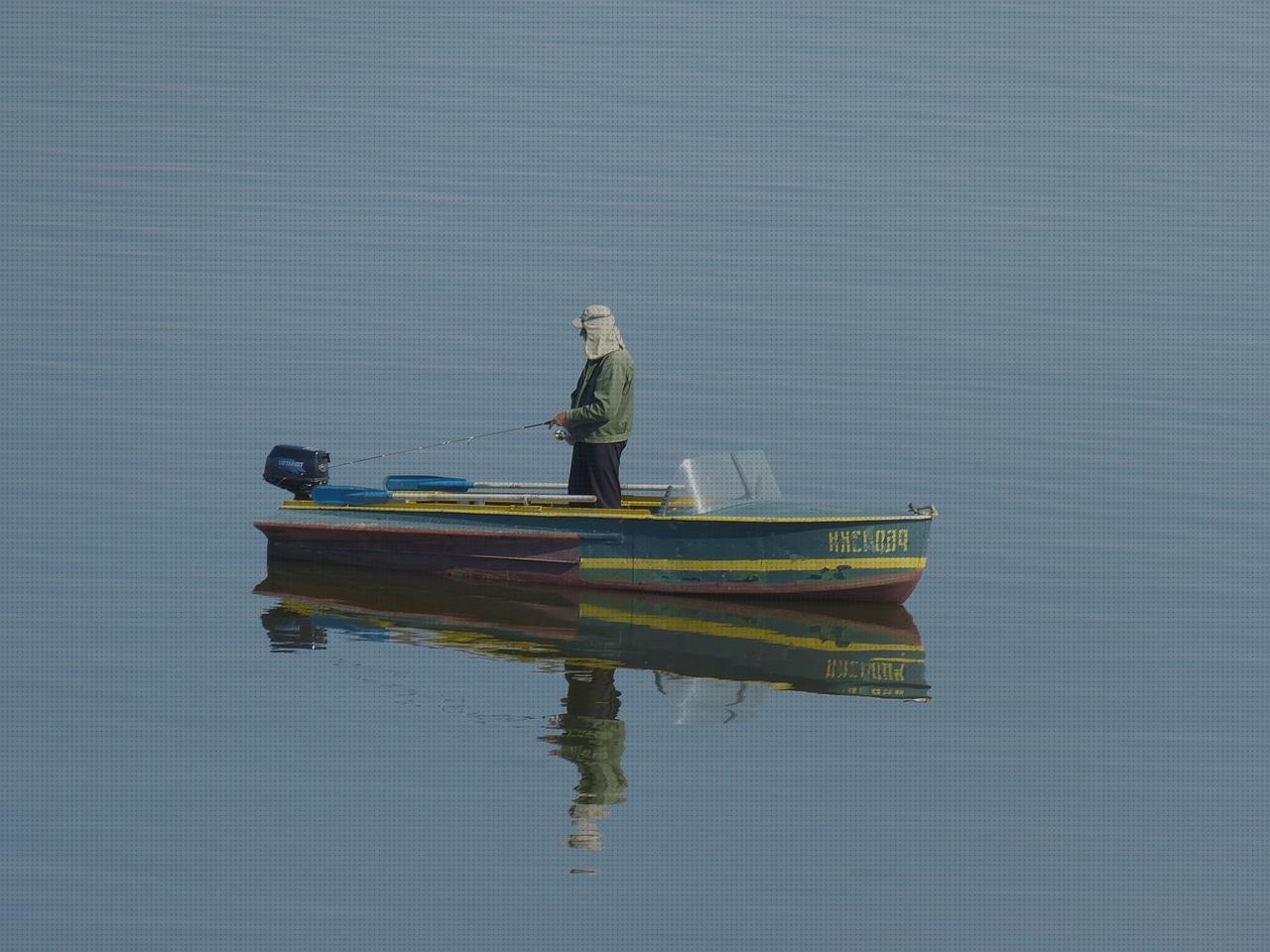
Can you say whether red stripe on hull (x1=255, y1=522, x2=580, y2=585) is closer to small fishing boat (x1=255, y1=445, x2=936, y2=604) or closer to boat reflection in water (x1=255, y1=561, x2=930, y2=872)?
small fishing boat (x1=255, y1=445, x2=936, y2=604)

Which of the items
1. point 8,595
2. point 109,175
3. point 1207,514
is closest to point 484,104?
point 109,175

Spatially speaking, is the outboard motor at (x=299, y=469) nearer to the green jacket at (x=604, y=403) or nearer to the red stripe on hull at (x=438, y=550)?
the red stripe on hull at (x=438, y=550)

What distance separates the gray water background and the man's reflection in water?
0.12 metres

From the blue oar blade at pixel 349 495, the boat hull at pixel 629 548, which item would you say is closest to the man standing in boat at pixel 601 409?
the boat hull at pixel 629 548

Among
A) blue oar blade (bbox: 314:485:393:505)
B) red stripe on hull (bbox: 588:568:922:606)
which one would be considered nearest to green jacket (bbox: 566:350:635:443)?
red stripe on hull (bbox: 588:568:922:606)

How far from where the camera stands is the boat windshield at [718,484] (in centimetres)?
1978

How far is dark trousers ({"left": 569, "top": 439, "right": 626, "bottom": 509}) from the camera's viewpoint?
20.3 meters

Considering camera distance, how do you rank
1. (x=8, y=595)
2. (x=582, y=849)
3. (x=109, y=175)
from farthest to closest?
(x=109, y=175) < (x=8, y=595) < (x=582, y=849)

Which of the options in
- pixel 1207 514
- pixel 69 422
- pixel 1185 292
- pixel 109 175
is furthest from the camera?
pixel 109 175

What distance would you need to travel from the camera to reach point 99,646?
58.5 ft

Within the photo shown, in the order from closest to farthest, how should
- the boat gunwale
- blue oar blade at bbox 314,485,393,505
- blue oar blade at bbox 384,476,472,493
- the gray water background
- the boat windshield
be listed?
the gray water background, the boat gunwale, the boat windshield, blue oar blade at bbox 314,485,393,505, blue oar blade at bbox 384,476,472,493

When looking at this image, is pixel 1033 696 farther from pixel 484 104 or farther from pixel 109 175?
pixel 484 104

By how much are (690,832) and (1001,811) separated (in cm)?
197

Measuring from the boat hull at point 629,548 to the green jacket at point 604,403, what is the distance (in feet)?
2.25
